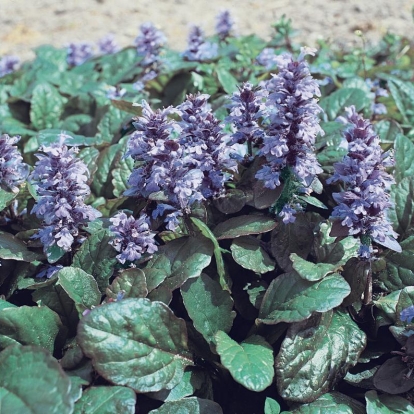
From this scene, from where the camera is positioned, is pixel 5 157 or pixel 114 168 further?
pixel 114 168

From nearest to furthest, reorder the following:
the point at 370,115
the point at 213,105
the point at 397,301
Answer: the point at 397,301 → the point at 213,105 → the point at 370,115

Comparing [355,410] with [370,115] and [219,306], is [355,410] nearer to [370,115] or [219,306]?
[219,306]

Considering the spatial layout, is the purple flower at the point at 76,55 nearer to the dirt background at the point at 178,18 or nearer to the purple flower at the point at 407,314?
the dirt background at the point at 178,18

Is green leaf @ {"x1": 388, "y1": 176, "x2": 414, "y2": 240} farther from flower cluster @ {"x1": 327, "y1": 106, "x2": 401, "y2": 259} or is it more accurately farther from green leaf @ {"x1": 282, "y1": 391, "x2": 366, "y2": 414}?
green leaf @ {"x1": 282, "y1": 391, "x2": 366, "y2": 414}

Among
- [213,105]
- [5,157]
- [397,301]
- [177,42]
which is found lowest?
[177,42]

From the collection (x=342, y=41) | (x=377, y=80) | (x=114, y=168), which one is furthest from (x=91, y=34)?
(x=114, y=168)

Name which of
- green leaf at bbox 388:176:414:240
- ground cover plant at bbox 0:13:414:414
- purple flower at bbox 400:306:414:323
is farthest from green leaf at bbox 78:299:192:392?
green leaf at bbox 388:176:414:240

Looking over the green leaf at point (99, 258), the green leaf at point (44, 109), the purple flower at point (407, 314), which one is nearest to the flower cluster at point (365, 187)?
the purple flower at point (407, 314)

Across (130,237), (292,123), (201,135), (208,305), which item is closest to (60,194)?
(130,237)

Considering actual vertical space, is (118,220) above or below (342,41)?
above
